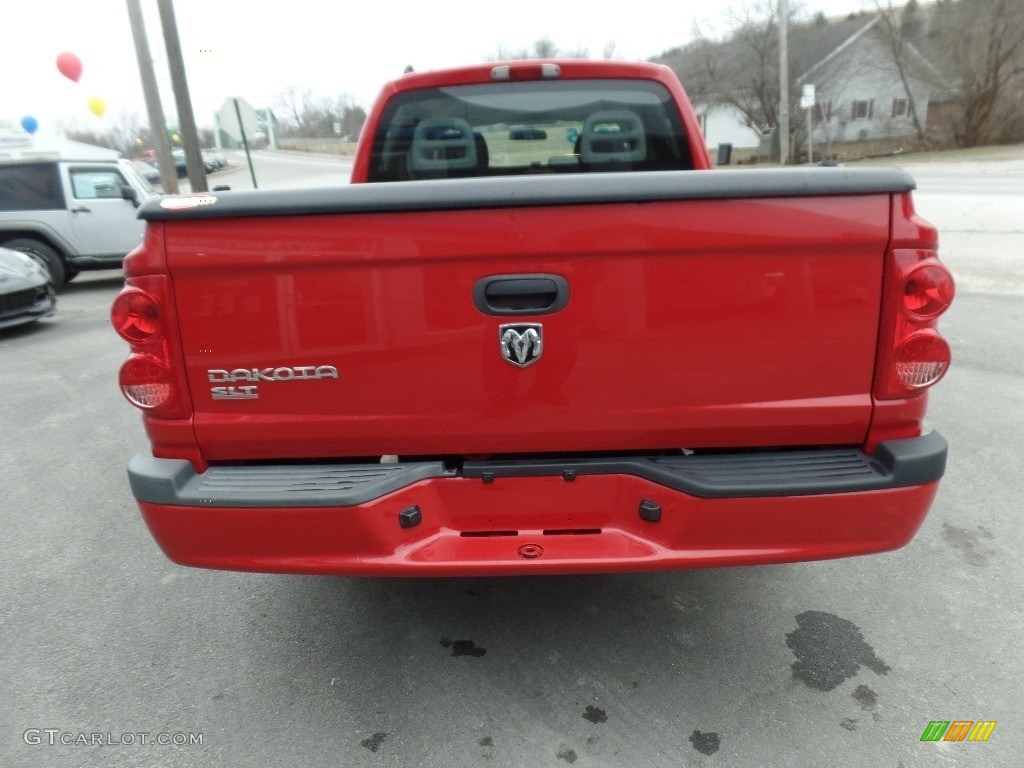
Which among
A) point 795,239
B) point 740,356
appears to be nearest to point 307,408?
point 740,356

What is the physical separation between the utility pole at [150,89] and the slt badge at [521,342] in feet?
47.7

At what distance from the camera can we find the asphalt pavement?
2.17m

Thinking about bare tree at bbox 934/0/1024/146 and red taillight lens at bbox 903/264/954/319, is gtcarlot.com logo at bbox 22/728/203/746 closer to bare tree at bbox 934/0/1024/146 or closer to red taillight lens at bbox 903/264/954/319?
red taillight lens at bbox 903/264/954/319

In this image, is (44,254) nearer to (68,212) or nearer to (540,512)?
(68,212)

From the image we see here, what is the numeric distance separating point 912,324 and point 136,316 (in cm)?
213

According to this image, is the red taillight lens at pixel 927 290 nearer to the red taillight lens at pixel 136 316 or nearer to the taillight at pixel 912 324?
the taillight at pixel 912 324

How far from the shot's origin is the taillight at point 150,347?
1978mm

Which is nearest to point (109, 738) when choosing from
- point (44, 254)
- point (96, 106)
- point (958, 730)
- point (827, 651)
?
point (827, 651)

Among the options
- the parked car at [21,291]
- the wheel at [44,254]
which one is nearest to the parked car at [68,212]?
the wheel at [44,254]

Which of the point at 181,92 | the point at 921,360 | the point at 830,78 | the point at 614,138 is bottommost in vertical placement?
the point at 921,360

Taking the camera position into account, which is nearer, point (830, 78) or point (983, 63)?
point (983, 63)

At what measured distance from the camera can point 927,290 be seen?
1.92m

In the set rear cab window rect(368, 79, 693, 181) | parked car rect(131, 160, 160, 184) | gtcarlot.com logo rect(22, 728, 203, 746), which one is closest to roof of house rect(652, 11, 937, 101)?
parked car rect(131, 160, 160, 184)

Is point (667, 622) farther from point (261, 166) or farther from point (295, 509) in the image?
point (261, 166)
